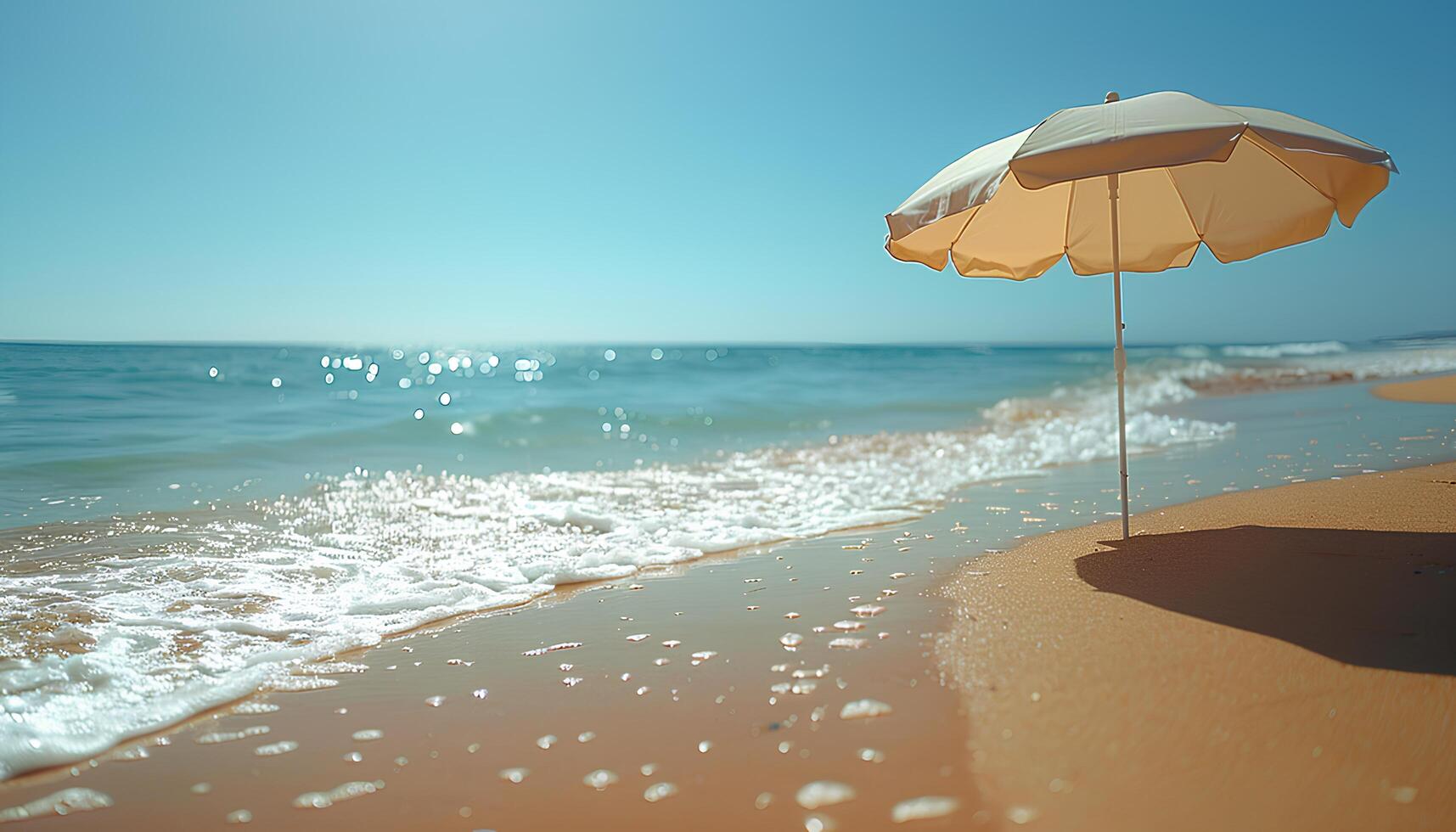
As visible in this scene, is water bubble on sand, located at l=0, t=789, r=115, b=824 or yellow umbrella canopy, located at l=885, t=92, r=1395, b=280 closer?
water bubble on sand, located at l=0, t=789, r=115, b=824

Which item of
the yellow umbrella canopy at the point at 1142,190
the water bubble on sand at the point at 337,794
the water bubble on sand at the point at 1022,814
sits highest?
the yellow umbrella canopy at the point at 1142,190

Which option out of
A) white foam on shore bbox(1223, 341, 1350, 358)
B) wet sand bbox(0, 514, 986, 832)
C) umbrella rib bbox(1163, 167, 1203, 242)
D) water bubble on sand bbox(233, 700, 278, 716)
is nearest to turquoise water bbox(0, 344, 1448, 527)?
water bubble on sand bbox(233, 700, 278, 716)

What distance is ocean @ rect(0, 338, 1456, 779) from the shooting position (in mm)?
3852

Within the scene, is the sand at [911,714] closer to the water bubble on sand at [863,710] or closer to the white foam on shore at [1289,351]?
the water bubble on sand at [863,710]

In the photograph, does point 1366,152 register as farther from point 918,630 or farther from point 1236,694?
point 918,630

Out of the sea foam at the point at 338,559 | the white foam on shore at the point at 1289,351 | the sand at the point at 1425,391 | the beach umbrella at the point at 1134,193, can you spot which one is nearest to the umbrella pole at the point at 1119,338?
the beach umbrella at the point at 1134,193

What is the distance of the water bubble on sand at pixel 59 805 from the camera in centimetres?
245

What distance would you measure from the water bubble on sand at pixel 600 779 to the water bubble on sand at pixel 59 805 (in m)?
1.44

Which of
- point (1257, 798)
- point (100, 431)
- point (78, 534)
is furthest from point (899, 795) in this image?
point (100, 431)

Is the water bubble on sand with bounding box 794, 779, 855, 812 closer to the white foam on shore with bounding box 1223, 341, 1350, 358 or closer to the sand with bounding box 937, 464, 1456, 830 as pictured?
the sand with bounding box 937, 464, 1456, 830

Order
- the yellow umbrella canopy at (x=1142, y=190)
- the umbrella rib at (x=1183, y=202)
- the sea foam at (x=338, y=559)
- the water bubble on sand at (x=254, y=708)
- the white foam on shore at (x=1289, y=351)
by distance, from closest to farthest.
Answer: the water bubble on sand at (x=254, y=708) → the sea foam at (x=338, y=559) → the yellow umbrella canopy at (x=1142, y=190) → the umbrella rib at (x=1183, y=202) → the white foam on shore at (x=1289, y=351)

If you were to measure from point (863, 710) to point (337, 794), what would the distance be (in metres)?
1.67

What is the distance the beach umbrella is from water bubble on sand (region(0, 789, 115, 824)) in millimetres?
3980

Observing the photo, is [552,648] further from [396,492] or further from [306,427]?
[306,427]
